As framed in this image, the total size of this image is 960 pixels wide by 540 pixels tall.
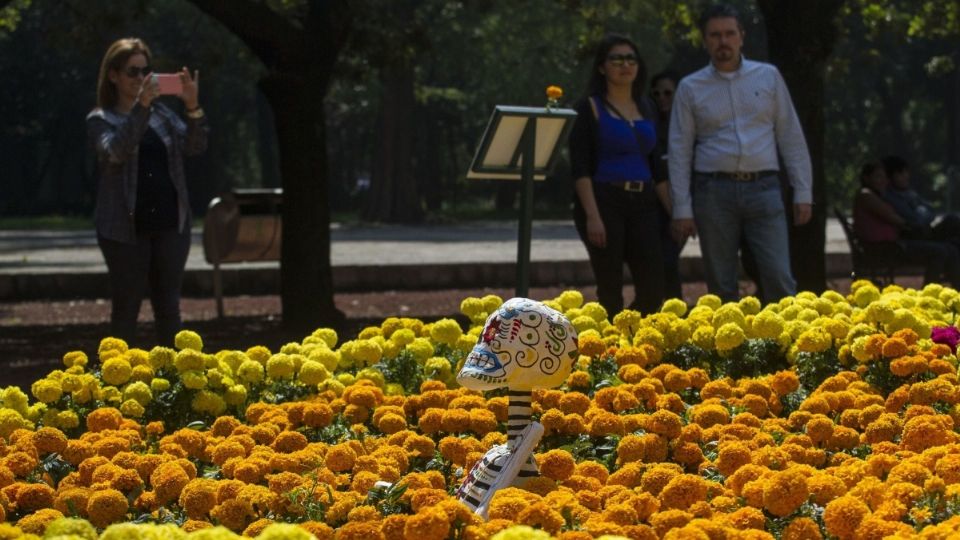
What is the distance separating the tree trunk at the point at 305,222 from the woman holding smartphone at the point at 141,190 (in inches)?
172

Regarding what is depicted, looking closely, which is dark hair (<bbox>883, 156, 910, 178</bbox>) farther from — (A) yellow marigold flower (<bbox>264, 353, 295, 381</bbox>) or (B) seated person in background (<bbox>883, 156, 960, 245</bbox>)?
(A) yellow marigold flower (<bbox>264, 353, 295, 381</bbox>)

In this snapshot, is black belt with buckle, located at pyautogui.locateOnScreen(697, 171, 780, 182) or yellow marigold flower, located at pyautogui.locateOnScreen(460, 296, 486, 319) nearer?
yellow marigold flower, located at pyautogui.locateOnScreen(460, 296, 486, 319)

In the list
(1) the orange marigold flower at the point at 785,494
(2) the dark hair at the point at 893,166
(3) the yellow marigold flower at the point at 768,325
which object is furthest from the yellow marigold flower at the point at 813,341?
(2) the dark hair at the point at 893,166

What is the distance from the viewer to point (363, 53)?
53.7ft

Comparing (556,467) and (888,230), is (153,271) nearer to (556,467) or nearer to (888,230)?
(556,467)

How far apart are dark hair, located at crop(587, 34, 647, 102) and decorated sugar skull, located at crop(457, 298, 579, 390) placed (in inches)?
159

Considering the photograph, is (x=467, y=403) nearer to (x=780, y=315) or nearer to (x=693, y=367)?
(x=693, y=367)

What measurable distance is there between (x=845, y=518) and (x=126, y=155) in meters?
5.30

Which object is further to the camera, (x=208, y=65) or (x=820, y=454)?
(x=208, y=65)

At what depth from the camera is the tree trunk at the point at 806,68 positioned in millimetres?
12766

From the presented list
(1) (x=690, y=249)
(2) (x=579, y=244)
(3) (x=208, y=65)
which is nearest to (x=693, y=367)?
(3) (x=208, y=65)

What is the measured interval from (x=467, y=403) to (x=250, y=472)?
100 cm

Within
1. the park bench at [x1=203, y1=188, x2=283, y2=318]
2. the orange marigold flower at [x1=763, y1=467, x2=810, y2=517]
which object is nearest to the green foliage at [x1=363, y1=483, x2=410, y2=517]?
the orange marigold flower at [x1=763, y1=467, x2=810, y2=517]

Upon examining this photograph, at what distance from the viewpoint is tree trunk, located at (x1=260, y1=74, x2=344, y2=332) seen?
1296 cm
